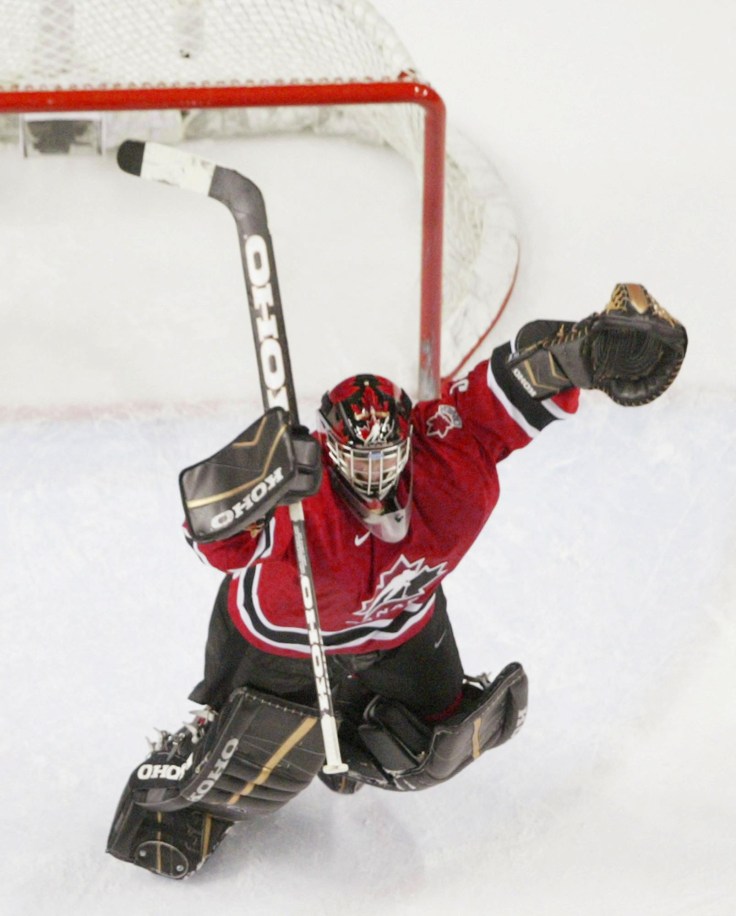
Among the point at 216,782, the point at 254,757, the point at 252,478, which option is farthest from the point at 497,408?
the point at 216,782

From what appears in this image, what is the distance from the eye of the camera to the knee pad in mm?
3246

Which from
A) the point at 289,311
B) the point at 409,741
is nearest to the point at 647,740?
the point at 409,741

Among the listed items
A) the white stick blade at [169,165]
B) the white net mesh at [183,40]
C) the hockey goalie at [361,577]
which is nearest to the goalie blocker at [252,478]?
the hockey goalie at [361,577]

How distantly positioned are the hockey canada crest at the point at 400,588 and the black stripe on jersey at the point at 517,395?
1.10ft

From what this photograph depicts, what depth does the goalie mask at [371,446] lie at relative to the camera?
284 cm

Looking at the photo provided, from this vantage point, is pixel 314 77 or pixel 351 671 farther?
pixel 314 77

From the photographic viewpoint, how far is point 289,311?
452 cm

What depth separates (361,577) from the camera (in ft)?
10.1

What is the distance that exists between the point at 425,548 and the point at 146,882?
3.42 feet

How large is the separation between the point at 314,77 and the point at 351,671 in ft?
4.80

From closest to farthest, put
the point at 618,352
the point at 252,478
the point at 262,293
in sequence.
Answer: the point at 252,478 < the point at 618,352 < the point at 262,293

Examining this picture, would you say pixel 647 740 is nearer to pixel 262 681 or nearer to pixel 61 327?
pixel 262 681

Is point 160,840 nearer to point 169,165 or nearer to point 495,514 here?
point 495,514

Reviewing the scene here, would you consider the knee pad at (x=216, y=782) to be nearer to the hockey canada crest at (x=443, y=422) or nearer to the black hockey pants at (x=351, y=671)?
the black hockey pants at (x=351, y=671)
